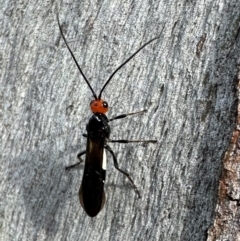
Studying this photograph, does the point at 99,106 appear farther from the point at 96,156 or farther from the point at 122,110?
the point at 96,156

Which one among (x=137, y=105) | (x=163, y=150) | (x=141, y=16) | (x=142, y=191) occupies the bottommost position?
(x=142, y=191)

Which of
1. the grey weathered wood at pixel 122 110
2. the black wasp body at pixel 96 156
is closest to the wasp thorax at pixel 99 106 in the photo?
the black wasp body at pixel 96 156

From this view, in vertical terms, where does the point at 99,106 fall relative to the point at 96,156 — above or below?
above

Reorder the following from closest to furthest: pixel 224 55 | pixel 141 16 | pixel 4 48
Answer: pixel 224 55 < pixel 141 16 < pixel 4 48

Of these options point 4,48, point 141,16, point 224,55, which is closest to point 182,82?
point 224,55

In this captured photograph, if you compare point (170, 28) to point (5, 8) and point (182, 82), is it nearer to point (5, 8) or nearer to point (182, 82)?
point (182, 82)

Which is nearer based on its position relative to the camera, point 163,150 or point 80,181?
point 163,150

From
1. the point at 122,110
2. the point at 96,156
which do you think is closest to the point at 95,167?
the point at 96,156
